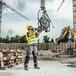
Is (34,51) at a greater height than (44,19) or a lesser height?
lesser

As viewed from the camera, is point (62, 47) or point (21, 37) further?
point (21, 37)

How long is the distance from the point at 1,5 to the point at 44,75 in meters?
51.5

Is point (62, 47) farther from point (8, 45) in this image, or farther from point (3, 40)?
point (3, 40)

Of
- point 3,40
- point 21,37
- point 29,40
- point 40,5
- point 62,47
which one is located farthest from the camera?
point 3,40

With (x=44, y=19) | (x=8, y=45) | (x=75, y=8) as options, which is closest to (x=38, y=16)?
(x=44, y=19)

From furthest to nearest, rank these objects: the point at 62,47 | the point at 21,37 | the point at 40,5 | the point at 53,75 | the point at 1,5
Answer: the point at 21,37
the point at 1,5
the point at 62,47
the point at 40,5
the point at 53,75

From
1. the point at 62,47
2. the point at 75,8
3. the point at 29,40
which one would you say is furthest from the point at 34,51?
the point at 75,8

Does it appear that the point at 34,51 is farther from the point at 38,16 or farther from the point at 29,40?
the point at 38,16

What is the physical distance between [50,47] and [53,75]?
24046 mm

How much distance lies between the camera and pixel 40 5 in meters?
6.62

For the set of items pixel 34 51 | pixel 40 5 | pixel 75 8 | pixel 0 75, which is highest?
pixel 75 8

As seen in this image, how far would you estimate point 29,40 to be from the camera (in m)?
5.24

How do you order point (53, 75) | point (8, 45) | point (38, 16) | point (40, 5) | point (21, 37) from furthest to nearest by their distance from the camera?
point (21, 37), point (8, 45), point (40, 5), point (38, 16), point (53, 75)

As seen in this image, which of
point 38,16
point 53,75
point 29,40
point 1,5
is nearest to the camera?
point 53,75
